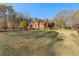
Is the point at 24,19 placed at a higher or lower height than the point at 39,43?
higher

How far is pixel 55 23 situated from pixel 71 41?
19 cm

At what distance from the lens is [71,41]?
4.53 ft

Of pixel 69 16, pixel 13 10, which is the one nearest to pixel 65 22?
pixel 69 16

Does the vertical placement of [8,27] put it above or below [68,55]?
above

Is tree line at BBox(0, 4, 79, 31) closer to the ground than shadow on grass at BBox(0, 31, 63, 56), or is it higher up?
higher up

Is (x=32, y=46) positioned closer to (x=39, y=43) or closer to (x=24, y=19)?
(x=39, y=43)

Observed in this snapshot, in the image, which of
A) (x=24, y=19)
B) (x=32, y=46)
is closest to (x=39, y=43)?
(x=32, y=46)

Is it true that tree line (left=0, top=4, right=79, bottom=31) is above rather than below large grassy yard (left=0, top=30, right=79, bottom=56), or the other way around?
above

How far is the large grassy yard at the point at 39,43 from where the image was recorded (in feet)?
4.50

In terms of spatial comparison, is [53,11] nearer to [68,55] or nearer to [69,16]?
[69,16]

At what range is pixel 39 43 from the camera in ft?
4.54

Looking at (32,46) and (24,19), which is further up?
(24,19)

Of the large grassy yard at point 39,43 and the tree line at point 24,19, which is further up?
the tree line at point 24,19

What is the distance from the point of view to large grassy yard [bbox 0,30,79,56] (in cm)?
137
